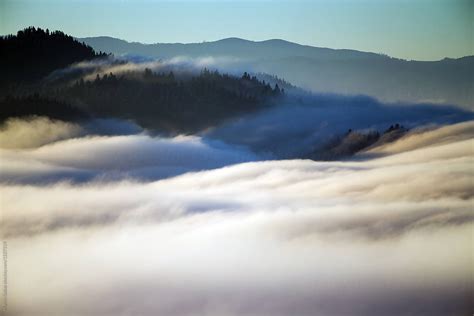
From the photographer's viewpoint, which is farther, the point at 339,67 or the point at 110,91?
the point at 339,67

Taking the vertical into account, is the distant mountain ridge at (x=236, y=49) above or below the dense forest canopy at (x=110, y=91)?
above

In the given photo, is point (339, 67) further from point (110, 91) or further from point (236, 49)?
point (110, 91)

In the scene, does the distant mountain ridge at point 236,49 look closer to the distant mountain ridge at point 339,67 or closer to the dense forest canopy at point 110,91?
the distant mountain ridge at point 339,67

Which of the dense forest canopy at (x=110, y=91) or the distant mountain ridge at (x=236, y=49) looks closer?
the dense forest canopy at (x=110, y=91)

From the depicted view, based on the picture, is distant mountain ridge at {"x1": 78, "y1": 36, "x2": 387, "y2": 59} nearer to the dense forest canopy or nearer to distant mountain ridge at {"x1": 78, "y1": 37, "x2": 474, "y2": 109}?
distant mountain ridge at {"x1": 78, "y1": 37, "x2": 474, "y2": 109}

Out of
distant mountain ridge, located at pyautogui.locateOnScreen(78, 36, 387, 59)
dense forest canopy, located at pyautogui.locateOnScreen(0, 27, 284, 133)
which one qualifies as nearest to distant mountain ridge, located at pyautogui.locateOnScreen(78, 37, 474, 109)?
distant mountain ridge, located at pyautogui.locateOnScreen(78, 36, 387, 59)

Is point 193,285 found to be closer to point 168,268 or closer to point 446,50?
point 168,268

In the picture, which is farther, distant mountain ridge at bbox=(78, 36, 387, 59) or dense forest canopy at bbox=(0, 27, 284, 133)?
distant mountain ridge at bbox=(78, 36, 387, 59)

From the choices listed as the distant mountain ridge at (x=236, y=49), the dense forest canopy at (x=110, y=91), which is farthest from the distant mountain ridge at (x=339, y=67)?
the dense forest canopy at (x=110, y=91)

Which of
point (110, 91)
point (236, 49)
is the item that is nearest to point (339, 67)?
point (236, 49)
